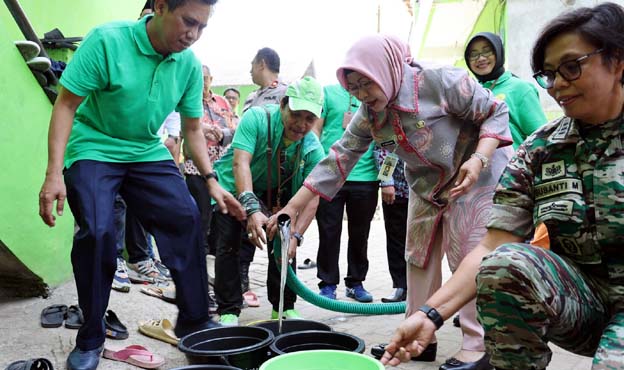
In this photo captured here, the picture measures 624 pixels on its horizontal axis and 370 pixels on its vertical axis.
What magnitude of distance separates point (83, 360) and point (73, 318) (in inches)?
25.4

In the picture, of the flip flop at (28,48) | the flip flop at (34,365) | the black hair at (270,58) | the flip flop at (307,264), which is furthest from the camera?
the flip flop at (307,264)

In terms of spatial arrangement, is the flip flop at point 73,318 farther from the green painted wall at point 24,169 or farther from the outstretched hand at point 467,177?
the outstretched hand at point 467,177

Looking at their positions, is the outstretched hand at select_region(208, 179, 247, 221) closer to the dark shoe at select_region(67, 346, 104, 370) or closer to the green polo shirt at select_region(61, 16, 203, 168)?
the green polo shirt at select_region(61, 16, 203, 168)

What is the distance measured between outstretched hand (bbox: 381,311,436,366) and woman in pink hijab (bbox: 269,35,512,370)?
2.92 ft

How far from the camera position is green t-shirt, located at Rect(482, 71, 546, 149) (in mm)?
3361

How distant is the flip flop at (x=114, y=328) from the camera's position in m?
2.79

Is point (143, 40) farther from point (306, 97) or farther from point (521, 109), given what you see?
point (521, 109)

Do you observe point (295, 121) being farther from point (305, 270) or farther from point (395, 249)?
point (305, 270)

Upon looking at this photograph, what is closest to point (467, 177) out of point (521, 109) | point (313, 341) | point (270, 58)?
point (313, 341)

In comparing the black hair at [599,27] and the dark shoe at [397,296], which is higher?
the black hair at [599,27]

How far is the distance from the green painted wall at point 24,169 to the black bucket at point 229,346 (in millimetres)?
1335

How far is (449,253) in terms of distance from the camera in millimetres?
2648

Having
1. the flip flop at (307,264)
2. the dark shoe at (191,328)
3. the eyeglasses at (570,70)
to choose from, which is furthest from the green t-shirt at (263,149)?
the flip flop at (307,264)

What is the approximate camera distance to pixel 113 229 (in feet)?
7.75
